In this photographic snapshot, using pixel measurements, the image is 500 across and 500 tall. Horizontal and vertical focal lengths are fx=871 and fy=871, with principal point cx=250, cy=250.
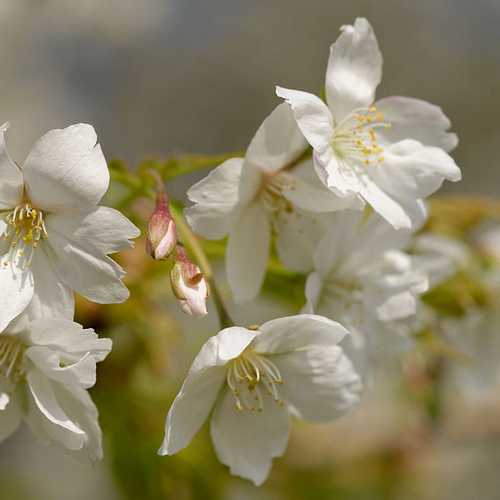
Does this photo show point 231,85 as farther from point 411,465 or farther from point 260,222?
point 260,222

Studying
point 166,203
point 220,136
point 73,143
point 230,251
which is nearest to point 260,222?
point 230,251

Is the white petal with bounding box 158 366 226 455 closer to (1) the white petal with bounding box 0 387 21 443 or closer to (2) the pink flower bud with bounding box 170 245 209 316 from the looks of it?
(2) the pink flower bud with bounding box 170 245 209 316

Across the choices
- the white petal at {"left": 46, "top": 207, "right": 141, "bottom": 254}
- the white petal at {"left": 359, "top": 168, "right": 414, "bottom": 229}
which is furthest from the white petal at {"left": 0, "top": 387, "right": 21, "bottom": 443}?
the white petal at {"left": 359, "top": 168, "right": 414, "bottom": 229}

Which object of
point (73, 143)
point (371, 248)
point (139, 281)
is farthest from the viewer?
point (139, 281)

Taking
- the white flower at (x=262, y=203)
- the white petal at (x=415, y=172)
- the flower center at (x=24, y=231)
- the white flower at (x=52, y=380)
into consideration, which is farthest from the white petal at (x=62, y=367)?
the white petal at (x=415, y=172)

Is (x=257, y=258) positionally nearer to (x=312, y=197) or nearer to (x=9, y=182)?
(x=312, y=197)

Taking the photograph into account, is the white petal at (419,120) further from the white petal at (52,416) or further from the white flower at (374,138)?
the white petal at (52,416)
